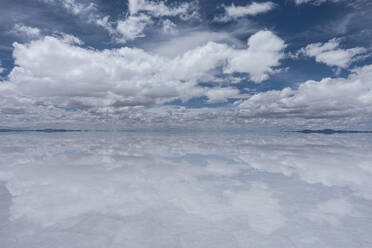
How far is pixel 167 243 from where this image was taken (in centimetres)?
718

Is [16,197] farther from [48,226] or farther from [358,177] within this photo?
[358,177]

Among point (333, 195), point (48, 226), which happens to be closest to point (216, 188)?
point (333, 195)

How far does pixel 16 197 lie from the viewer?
11492 millimetres

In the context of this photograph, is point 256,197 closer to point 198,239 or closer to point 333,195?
point 333,195

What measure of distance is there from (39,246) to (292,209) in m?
9.61

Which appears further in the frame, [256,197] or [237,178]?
[237,178]

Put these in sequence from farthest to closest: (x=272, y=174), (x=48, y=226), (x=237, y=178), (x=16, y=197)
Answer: (x=272, y=174)
(x=237, y=178)
(x=16, y=197)
(x=48, y=226)

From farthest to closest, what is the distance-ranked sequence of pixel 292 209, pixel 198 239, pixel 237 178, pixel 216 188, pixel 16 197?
pixel 237 178 < pixel 216 188 < pixel 16 197 < pixel 292 209 < pixel 198 239

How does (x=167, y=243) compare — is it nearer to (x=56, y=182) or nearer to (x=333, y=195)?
(x=333, y=195)

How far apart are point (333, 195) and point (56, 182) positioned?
639 inches

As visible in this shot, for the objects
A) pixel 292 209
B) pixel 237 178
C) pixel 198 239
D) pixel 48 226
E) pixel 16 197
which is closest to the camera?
pixel 198 239

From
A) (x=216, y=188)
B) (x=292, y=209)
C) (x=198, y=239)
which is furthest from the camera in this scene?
(x=216, y=188)

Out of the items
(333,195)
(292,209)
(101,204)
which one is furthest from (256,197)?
(101,204)

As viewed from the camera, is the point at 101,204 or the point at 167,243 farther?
the point at 101,204
